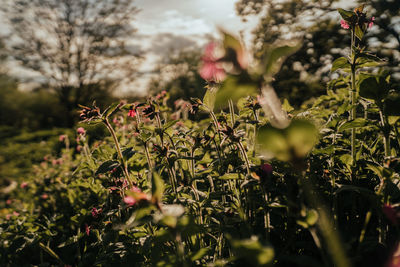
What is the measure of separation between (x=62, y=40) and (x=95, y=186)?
17.1 m

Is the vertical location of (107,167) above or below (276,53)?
below

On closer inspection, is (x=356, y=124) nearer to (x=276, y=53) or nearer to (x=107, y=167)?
(x=276, y=53)

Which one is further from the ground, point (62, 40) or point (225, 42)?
point (62, 40)

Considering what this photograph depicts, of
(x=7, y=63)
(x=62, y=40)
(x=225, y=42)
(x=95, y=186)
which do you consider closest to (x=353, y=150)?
(x=225, y=42)

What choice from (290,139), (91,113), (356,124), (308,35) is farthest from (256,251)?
(308,35)

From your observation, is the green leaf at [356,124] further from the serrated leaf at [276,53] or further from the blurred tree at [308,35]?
the blurred tree at [308,35]

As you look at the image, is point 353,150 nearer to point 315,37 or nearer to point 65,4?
point 315,37

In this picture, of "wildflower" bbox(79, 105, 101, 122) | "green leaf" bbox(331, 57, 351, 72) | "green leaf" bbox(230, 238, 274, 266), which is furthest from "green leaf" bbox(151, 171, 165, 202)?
"green leaf" bbox(331, 57, 351, 72)

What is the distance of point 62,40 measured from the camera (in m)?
15.8

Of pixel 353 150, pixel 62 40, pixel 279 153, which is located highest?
pixel 62 40

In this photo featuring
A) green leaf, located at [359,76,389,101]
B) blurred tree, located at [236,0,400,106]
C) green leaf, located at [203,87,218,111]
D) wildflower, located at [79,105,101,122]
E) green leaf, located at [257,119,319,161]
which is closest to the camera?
green leaf, located at [257,119,319,161]

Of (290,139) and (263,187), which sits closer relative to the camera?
(290,139)

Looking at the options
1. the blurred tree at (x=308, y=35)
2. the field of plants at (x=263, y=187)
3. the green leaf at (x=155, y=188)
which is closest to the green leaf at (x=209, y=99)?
the field of plants at (x=263, y=187)

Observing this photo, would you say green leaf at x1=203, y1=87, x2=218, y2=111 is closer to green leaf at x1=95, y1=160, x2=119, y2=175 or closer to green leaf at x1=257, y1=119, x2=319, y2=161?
green leaf at x1=95, y1=160, x2=119, y2=175
